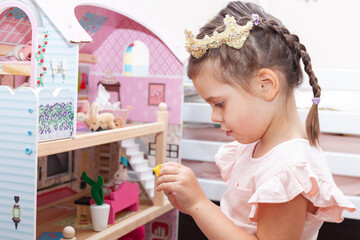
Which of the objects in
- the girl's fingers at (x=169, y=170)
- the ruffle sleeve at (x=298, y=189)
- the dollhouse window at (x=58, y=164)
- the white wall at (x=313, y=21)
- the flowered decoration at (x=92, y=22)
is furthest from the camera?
the white wall at (x=313, y=21)

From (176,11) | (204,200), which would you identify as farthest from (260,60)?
(176,11)

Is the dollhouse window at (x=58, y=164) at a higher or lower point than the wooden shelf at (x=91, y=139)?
lower

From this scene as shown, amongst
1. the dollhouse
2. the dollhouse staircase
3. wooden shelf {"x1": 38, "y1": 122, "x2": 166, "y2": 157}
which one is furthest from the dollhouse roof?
the dollhouse staircase

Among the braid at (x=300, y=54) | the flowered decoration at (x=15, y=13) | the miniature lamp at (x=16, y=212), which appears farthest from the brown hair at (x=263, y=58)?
the flowered decoration at (x=15, y=13)

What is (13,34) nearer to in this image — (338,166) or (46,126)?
(46,126)

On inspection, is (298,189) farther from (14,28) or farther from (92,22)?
(92,22)

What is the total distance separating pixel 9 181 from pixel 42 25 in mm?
360

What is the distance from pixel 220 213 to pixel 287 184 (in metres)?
0.16

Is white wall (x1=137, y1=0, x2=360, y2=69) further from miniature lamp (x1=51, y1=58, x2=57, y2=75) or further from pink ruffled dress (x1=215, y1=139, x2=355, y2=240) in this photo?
pink ruffled dress (x1=215, y1=139, x2=355, y2=240)

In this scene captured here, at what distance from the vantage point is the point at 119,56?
1.85m

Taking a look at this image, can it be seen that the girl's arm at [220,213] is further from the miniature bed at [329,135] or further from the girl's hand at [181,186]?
the miniature bed at [329,135]

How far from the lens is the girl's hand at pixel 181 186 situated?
3.07 feet

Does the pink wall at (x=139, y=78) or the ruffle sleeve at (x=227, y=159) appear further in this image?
the pink wall at (x=139, y=78)

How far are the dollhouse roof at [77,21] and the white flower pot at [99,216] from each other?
0.53m
